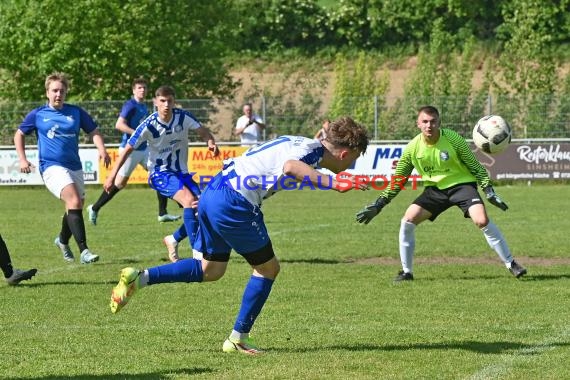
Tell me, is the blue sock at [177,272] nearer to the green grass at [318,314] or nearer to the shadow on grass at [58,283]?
the green grass at [318,314]

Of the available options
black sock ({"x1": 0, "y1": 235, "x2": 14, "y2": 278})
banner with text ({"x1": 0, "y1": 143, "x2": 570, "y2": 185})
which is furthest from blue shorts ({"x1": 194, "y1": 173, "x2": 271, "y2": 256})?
banner with text ({"x1": 0, "y1": 143, "x2": 570, "y2": 185})

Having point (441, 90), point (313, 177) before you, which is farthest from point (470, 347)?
point (441, 90)

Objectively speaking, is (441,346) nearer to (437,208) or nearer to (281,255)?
(437,208)

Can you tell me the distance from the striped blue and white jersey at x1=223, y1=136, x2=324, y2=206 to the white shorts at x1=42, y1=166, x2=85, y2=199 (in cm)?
464

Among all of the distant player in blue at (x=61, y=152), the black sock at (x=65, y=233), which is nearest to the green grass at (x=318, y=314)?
the black sock at (x=65, y=233)

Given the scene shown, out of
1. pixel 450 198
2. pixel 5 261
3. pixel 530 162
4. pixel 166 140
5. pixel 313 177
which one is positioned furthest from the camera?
pixel 530 162

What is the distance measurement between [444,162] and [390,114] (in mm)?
16403

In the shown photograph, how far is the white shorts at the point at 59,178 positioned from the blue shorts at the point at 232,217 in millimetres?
4510

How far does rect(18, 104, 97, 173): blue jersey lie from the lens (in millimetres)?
11273

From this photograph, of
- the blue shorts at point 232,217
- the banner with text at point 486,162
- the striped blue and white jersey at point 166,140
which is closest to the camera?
the blue shorts at point 232,217

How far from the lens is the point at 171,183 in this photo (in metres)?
11.4

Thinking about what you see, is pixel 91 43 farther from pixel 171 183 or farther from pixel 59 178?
pixel 171 183

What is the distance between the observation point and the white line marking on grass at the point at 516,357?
20.6ft

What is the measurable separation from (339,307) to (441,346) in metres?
1.79
